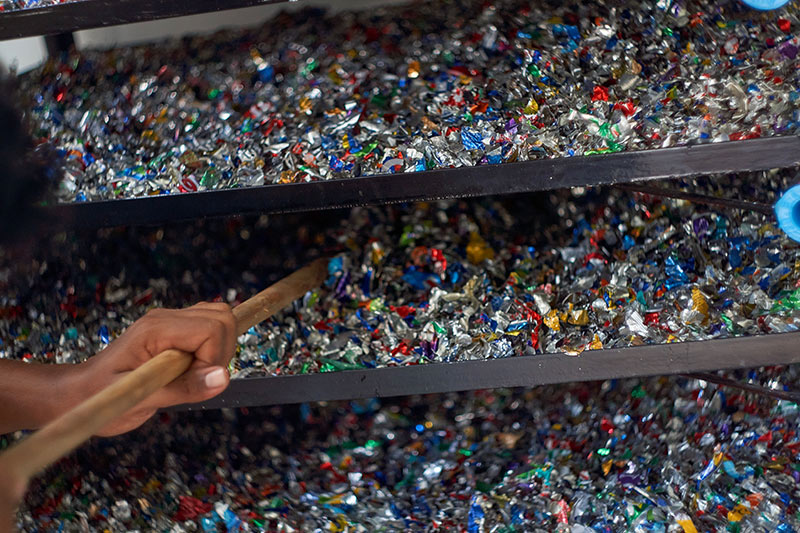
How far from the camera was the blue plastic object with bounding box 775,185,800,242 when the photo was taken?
45.3 inches

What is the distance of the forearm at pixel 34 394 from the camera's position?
3.92ft

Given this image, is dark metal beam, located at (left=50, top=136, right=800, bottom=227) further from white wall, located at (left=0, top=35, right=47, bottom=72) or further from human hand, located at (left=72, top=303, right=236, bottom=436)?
white wall, located at (left=0, top=35, right=47, bottom=72)

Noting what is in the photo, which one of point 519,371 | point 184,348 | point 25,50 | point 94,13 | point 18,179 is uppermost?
point 94,13

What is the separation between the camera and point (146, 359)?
106 cm

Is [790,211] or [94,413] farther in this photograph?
[790,211]

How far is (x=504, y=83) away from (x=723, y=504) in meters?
0.94

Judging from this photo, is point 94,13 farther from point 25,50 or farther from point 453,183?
point 25,50

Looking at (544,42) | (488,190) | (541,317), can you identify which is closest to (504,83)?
(544,42)

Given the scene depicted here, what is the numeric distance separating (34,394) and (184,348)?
15.6 inches

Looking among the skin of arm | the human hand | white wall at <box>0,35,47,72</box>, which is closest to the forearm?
the skin of arm

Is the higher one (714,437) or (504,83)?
(504,83)

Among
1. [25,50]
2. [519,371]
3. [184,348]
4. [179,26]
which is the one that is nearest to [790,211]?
[519,371]

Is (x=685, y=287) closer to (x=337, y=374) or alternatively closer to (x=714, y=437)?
(x=714, y=437)

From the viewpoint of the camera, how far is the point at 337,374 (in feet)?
4.56
